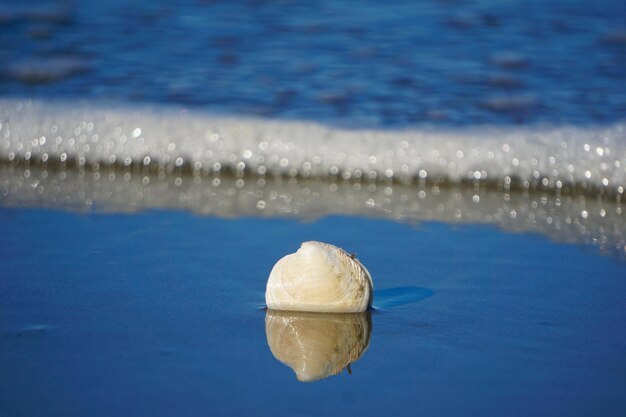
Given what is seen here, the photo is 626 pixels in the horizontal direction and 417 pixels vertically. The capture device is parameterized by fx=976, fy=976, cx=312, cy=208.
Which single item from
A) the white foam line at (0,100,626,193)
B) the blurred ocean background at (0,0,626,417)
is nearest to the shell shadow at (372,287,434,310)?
the blurred ocean background at (0,0,626,417)

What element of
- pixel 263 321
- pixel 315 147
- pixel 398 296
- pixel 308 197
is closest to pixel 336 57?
pixel 315 147

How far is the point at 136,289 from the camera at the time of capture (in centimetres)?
292

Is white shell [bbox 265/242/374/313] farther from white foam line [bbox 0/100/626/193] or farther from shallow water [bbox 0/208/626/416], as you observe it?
white foam line [bbox 0/100/626/193]

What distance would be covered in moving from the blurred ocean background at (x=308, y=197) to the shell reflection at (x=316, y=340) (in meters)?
0.03

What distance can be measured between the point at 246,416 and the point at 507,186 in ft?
7.52

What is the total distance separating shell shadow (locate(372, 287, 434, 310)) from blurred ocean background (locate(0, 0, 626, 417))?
2 cm

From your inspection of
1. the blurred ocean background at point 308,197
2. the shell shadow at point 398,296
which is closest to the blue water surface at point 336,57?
the blurred ocean background at point 308,197

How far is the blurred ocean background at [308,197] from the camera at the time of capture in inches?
92.9

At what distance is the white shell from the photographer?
257 centimetres

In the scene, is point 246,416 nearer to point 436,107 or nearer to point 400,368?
point 400,368

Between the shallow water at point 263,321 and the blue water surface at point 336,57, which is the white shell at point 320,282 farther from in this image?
the blue water surface at point 336,57

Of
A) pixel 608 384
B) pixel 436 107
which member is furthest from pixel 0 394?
pixel 436 107

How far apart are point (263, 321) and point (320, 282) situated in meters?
0.20

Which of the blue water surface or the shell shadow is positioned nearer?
the shell shadow
